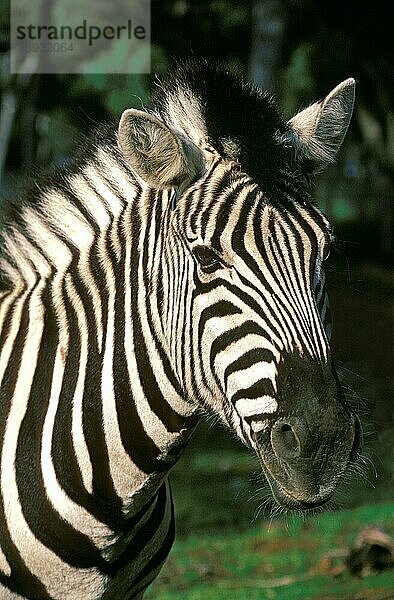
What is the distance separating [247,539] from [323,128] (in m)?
5.26

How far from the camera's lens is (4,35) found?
28.2ft

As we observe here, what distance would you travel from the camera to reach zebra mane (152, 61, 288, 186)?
3.03 metres

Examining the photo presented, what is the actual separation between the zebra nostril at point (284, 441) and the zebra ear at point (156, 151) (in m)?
0.92

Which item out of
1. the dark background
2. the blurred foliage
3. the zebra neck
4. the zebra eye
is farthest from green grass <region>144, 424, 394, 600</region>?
the blurred foliage

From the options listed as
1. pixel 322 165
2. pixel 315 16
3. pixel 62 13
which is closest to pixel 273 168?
pixel 322 165

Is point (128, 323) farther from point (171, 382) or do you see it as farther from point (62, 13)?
point (62, 13)


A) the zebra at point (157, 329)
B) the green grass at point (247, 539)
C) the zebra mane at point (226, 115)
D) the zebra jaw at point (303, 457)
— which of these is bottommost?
the green grass at point (247, 539)

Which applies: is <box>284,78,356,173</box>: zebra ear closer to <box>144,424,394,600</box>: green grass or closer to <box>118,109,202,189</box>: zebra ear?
<box>118,109,202,189</box>: zebra ear

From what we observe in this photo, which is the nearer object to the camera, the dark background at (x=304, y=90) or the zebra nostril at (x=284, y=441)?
the zebra nostril at (x=284, y=441)

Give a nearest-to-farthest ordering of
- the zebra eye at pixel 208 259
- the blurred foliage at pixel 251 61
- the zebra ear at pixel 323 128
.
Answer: the zebra eye at pixel 208 259, the zebra ear at pixel 323 128, the blurred foliage at pixel 251 61

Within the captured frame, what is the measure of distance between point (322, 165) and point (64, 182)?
0.99 metres

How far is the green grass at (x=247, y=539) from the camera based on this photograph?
6.39 meters

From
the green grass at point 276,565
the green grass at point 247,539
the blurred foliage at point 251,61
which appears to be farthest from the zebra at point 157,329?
the blurred foliage at point 251,61

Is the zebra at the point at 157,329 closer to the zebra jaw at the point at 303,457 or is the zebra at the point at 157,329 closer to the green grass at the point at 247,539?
the zebra jaw at the point at 303,457
